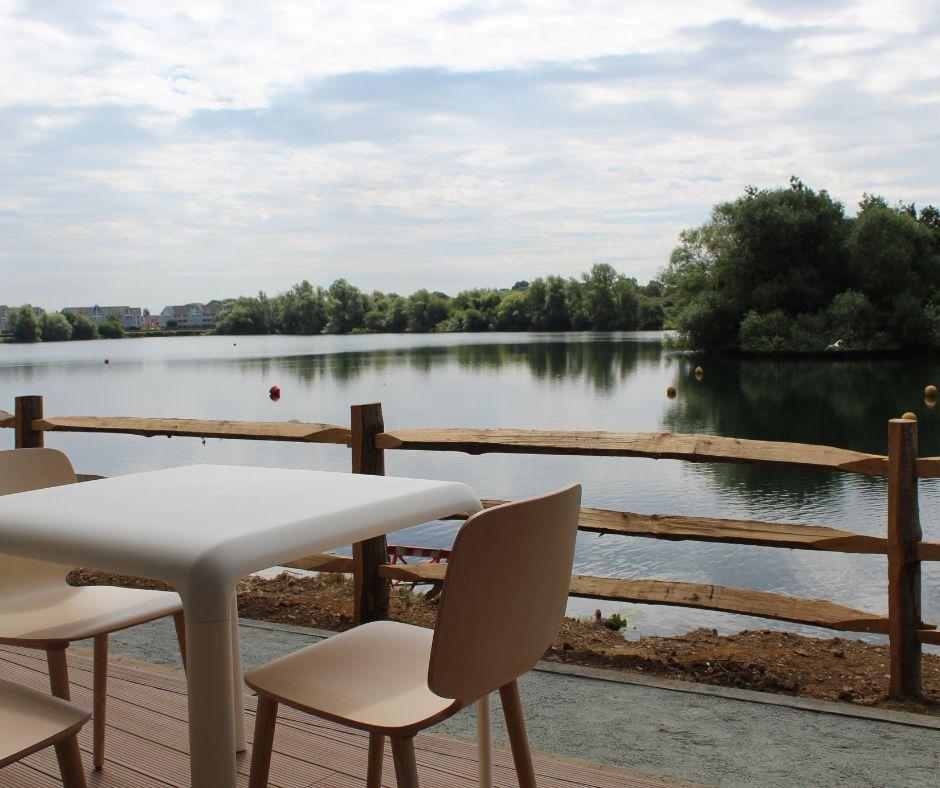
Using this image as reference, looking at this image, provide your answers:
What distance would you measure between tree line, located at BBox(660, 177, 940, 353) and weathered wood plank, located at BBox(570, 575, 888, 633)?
35526 millimetres

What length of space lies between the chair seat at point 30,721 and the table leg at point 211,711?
219mm

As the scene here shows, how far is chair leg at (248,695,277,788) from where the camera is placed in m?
1.79

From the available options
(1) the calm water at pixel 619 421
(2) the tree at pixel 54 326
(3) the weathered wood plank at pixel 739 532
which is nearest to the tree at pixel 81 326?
(2) the tree at pixel 54 326

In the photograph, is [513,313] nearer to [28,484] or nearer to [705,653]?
[705,653]

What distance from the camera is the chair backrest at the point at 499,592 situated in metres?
1.47

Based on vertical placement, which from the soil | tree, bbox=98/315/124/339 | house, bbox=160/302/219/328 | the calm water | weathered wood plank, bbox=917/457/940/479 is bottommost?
the calm water

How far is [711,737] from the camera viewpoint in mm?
2705

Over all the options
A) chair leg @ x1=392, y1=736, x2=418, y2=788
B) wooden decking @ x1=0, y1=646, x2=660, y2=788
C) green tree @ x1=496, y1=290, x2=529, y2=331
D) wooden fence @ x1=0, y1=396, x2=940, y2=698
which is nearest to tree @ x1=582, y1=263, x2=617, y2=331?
green tree @ x1=496, y1=290, x2=529, y2=331

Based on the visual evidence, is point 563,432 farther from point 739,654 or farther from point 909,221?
point 909,221

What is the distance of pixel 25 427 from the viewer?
16.2 ft

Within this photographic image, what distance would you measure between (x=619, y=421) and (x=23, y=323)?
8480 cm

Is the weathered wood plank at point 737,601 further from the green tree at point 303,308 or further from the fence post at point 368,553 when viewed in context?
the green tree at point 303,308

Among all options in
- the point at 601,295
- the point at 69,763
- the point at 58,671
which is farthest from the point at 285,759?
the point at 601,295

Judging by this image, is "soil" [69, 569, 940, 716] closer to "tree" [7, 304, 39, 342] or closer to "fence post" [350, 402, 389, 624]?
"fence post" [350, 402, 389, 624]
